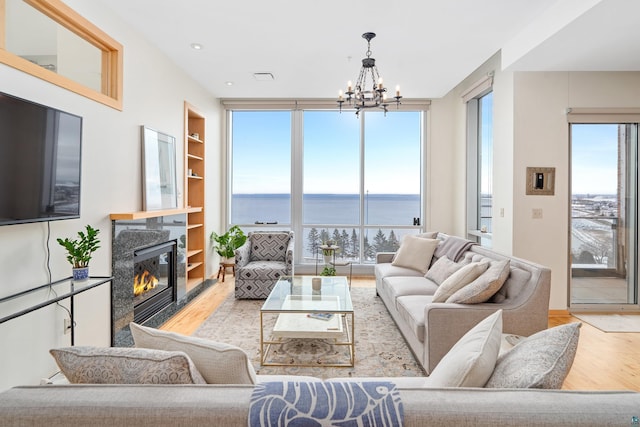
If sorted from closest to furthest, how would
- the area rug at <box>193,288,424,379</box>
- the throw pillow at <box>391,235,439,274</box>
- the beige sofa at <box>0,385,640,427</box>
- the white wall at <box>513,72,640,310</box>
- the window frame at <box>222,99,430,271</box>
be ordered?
the beige sofa at <box>0,385,640,427</box> → the area rug at <box>193,288,424,379</box> → the white wall at <box>513,72,640,310</box> → the throw pillow at <box>391,235,439,274</box> → the window frame at <box>222,99,430,271</box>

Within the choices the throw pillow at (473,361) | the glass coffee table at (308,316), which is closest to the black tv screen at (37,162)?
the glass coffee table at (308,316)

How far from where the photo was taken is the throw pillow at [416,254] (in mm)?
3922

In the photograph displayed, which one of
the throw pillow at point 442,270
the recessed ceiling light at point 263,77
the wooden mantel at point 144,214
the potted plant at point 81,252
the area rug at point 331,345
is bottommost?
the area rug at point 331,345

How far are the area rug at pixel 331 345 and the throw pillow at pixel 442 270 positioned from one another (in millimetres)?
608

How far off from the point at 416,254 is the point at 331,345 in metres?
1.58

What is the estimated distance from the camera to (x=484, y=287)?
2.37 meters

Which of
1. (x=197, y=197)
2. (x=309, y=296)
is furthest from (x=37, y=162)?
(x=197, y=197)

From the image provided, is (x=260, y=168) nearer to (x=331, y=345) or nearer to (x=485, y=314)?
(x=331, y=345)

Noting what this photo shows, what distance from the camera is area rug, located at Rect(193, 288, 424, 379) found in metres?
2.53

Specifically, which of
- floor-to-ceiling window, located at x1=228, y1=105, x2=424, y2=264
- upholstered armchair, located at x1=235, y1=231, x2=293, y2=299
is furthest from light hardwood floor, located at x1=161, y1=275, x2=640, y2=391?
floor-to-ceiling window, located at x1=228, y1=105, x2=424, y2=264

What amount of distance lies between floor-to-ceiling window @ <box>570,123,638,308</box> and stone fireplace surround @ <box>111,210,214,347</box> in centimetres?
444

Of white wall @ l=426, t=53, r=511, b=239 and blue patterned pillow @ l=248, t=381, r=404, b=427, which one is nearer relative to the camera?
blue patterned pillow @ l=248, t=381, r=404, b=427

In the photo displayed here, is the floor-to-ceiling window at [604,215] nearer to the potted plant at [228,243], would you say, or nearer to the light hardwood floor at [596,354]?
the light hardwood floor at [596,354]

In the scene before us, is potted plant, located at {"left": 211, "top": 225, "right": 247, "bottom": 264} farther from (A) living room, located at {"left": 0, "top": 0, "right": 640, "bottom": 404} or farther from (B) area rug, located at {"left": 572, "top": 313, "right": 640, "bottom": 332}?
(B) area rug, located at {"left": 572, "top": 313, "right": 640, "bottom": 332}
